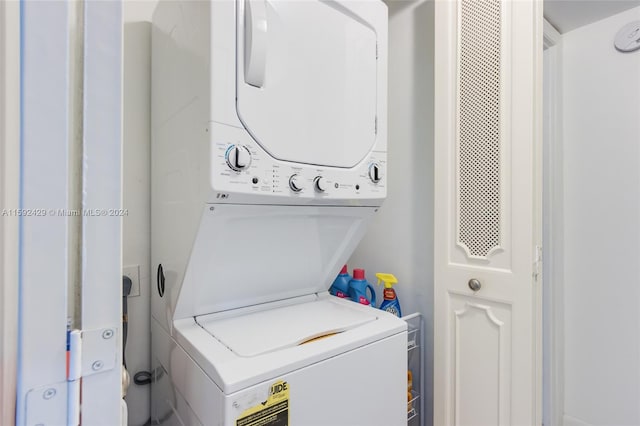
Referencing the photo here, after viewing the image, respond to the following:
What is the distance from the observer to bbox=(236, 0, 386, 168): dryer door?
43.3 inches

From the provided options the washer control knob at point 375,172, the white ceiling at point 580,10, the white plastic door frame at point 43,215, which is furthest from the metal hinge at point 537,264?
the white plastic door frame at point 43,215

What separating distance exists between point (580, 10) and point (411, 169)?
142 centimetres

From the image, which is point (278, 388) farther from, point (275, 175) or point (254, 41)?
point (254, 41)

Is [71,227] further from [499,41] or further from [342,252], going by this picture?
[499,41]

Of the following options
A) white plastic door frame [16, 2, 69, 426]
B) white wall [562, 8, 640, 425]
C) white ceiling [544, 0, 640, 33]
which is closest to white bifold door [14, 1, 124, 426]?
white plastic door frame [16, 2, 69, 426]

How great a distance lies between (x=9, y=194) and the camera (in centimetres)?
51

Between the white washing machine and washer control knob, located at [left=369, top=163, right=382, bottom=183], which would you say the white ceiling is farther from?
washer control knob, located at [left=369, top=163, right=382, bottom=183]

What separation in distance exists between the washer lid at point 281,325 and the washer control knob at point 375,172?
24.2 inches

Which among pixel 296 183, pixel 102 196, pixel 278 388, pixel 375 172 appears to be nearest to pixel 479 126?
pixel 375 172

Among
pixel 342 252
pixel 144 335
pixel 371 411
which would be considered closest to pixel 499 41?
pixel 342 252

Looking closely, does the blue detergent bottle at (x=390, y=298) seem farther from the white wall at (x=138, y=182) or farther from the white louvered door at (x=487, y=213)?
the white wall at (x=138, y=182)

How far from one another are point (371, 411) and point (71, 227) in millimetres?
1196

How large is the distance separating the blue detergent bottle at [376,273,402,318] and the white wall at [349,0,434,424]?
0.47ft

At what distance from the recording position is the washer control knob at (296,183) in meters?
1.20
